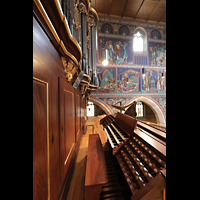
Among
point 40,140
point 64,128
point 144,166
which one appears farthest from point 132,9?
point 40,140

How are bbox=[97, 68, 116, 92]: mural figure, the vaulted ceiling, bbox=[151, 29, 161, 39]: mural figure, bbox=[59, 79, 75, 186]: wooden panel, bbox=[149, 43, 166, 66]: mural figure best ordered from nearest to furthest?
1. bbox=[59, 79, 75, 186]: wooden panel
2. the vaulted ceiling
3. bbox=[97, 68, 116, 92]: mural figure
4. bbox=[149, 43, 166, 66]: mural figure
5. bbox=[151, 29, 161, 39]: mural figure

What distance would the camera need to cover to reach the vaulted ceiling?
6727mm

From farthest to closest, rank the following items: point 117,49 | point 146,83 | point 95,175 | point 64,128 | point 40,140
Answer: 1. point 146,83
2. point 117,49
3. point 64,128
4. point 95,175
5. point 40,140

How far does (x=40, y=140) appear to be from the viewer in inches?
26.0

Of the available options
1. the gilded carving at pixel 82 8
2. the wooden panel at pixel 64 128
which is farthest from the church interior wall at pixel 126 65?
the wooden panel at pixel 64 128

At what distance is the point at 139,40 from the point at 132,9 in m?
2.08

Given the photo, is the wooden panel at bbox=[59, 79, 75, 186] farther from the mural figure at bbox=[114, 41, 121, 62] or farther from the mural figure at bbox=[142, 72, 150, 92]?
the mural figure at bbox=[142, 72, 150, 92]

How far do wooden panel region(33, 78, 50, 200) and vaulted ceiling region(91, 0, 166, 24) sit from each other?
27.3 feet

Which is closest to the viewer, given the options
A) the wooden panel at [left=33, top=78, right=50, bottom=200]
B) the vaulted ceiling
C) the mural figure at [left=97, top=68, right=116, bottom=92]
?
the wooden panel at [left=33, top=78, right=50, bottom=200]

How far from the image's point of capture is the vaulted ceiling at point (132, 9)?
6.73 metres

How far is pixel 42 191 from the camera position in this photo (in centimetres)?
66

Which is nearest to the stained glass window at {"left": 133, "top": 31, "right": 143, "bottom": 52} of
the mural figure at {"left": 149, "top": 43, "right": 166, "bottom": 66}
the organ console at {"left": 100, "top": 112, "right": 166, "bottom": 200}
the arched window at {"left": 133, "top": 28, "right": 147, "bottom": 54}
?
the arched window at {"left": 133, "top": 28, "right": 147, "bottom": 54}

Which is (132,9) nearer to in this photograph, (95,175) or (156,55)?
(156,55)
